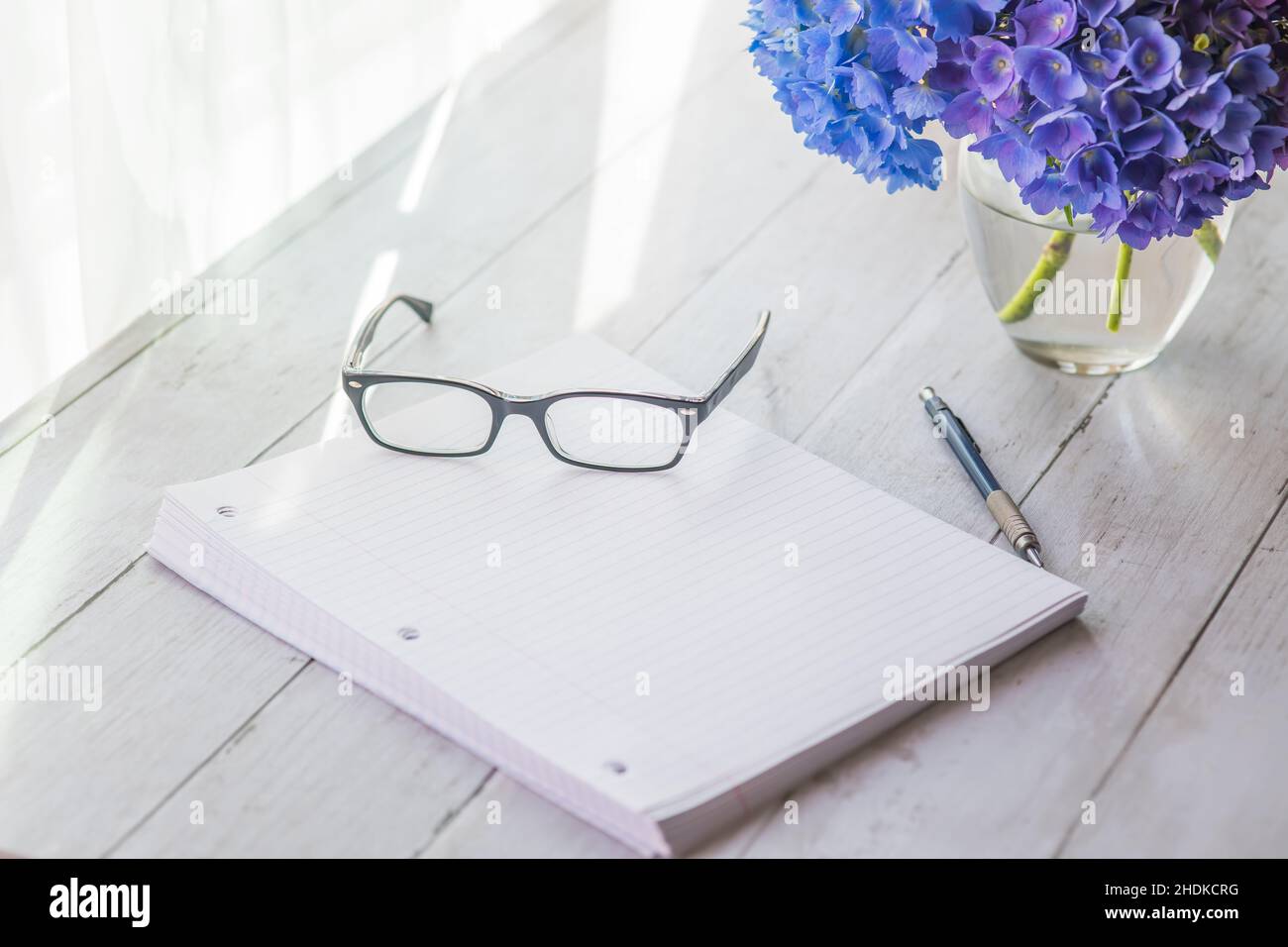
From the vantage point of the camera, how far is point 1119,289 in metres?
0.89

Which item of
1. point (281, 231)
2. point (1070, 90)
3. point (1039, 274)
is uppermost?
point (1070, 90)

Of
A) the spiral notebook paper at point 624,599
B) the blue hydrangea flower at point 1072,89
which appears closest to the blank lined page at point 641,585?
the spiral notebook paper at point 624,599

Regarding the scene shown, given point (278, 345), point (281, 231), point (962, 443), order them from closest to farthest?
1. point (962, 443)
2. point (278, 345)
3. point (281, 231)

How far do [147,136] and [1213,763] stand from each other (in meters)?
0.88

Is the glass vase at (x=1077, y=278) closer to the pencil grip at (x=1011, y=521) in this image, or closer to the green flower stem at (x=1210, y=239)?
the green flower stem at (x=1210, y=239)

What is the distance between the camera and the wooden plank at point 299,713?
0.63 m

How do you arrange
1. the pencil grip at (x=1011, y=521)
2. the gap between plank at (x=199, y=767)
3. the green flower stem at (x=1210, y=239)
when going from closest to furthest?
the gap between plank at (x=199, y=767)
the pencil grip at (x=1011, y=521)
the green flower stem at (x=1210, y=239)

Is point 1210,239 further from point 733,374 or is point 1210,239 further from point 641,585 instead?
point 641,585

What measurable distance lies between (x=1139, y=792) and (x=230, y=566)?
0.48 m

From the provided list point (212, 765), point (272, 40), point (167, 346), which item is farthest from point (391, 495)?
point (272, 40)

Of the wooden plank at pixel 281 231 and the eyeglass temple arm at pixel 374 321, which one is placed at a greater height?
the eyeglass temple arm at pixel 374 321

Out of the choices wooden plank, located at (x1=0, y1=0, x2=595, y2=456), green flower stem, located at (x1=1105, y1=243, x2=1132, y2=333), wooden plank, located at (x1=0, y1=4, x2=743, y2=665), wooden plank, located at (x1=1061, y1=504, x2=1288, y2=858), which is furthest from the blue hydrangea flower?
wooden plank, located at (x1=0, y1=0, x2=595, y2=456)

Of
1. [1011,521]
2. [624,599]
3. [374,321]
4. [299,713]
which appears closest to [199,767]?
[299,713]

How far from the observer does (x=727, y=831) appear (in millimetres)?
628
